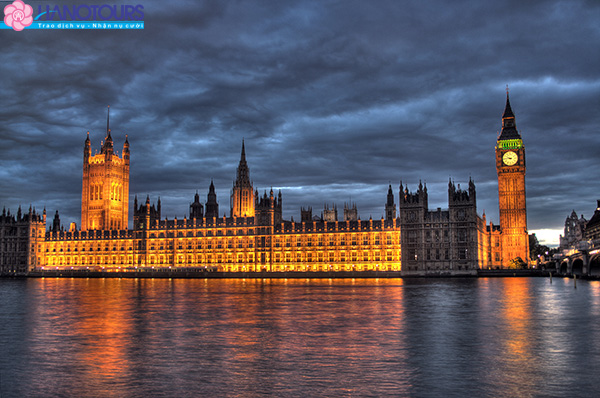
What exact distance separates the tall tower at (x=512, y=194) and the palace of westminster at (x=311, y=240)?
318mm

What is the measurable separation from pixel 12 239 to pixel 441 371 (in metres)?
198

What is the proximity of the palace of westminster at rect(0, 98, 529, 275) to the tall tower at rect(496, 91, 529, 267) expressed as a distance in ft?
1.04

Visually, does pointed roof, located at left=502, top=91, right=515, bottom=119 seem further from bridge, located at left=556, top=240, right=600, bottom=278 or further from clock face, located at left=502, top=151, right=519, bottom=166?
bridge, located at left=556, top=240, right=600, bottom=278

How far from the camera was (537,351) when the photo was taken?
2652 cm

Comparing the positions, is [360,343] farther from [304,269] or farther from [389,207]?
[389,207]

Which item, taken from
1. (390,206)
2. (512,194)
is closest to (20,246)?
(390,206)

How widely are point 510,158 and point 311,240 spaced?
7373 centimetres

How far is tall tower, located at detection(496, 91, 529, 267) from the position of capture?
180712 millimetres

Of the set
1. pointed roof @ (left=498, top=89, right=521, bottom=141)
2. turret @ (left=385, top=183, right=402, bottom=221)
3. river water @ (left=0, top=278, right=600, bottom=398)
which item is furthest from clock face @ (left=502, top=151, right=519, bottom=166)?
river water @ (left=0, top=278, right=600, bottom=398)

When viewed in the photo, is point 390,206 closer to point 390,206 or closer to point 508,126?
point 390,206

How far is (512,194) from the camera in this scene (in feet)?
602

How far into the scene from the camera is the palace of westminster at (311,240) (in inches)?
5866

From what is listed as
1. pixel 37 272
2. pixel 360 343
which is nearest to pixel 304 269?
pixel 37 272

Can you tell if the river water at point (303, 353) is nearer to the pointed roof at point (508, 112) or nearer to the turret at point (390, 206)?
the turret at point (390, 206)
